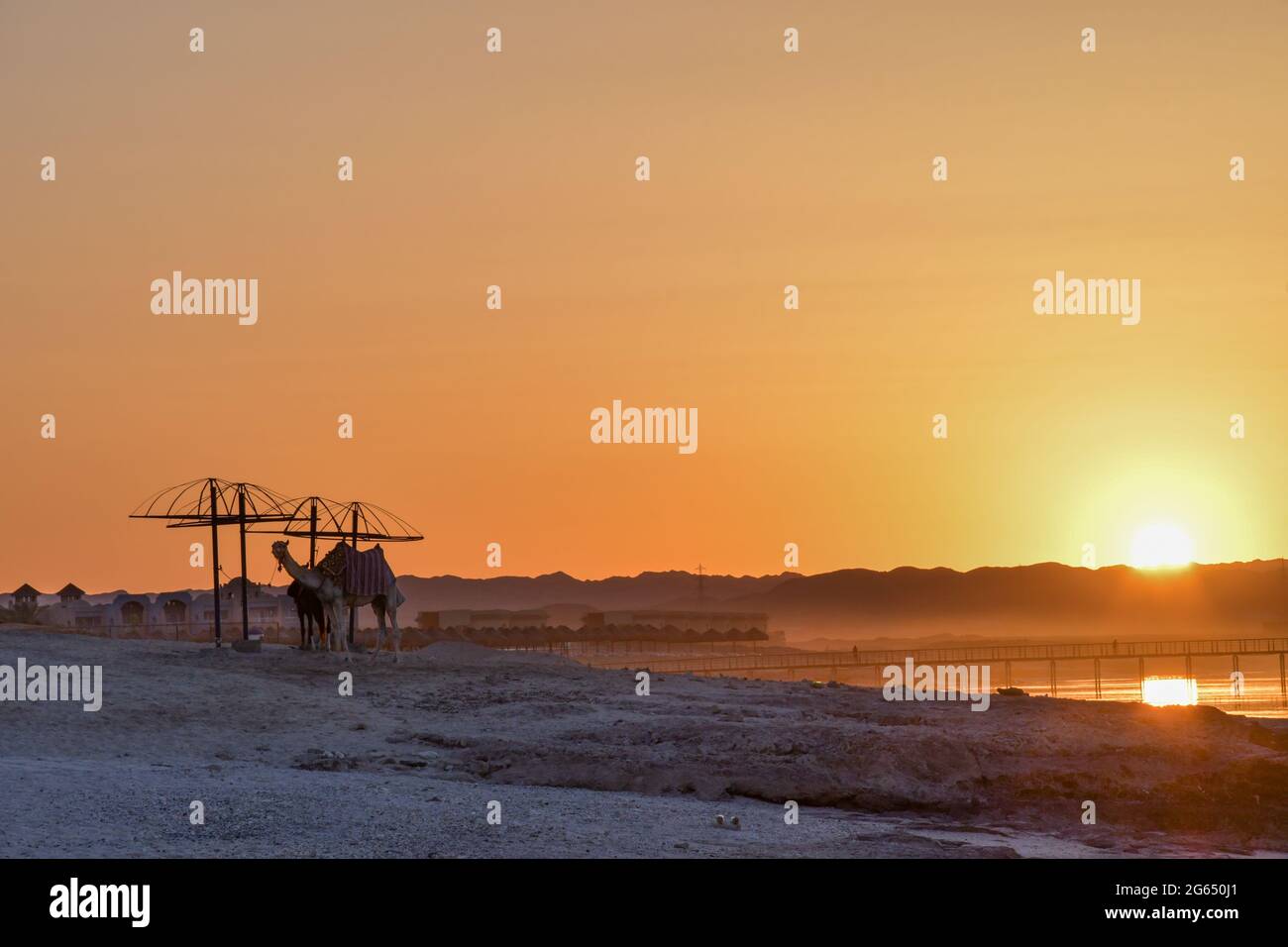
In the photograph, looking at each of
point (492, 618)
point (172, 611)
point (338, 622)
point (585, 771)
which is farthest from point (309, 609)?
point (492, 618)

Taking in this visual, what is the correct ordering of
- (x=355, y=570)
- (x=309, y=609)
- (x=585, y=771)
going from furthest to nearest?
1. (x=309, y=609)
2. (x=355, y=570)
3. (x=585, y=771)

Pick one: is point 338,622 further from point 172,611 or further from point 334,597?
point 172,611

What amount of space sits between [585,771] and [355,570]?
18566 millimetres

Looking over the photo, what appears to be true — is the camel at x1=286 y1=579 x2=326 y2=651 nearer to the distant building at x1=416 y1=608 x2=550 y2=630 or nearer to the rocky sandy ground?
the rocky sandy ground

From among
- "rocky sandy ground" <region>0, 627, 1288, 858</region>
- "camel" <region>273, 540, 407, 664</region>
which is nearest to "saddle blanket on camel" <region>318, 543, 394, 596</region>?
"camel" <region>273, 540, 407, 664</region>

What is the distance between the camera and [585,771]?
28406mm

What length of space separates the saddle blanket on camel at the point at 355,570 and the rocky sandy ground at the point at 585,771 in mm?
3602

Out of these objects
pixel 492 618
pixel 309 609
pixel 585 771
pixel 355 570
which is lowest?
pixel 492 618

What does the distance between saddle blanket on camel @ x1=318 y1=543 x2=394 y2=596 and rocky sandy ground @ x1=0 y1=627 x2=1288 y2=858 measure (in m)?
3.60

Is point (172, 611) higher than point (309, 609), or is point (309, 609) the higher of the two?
point (309, 609)

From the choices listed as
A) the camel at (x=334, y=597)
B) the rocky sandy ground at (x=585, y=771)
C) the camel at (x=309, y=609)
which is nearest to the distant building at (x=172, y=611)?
the camel at (x=309, y=609)

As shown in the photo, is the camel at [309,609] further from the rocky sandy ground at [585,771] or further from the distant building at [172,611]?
the distant building at [172,611]

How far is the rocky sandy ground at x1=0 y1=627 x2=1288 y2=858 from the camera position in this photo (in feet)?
70.6
